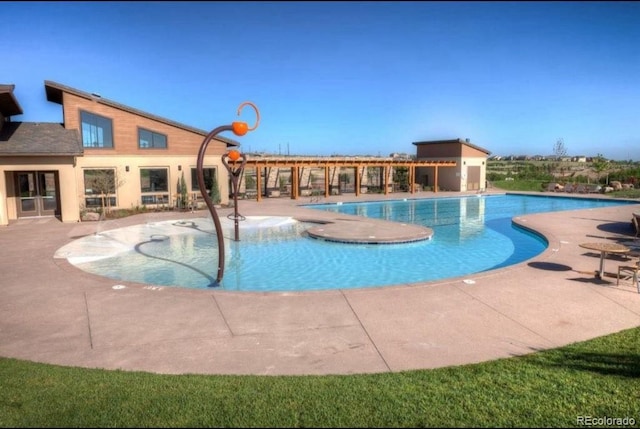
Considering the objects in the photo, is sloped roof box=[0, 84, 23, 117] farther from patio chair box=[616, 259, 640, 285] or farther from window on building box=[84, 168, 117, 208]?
patio chair box=[616, 259, 640, 285]

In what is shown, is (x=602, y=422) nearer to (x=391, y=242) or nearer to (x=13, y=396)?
(x=13, y=396)

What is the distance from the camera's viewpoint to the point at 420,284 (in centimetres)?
897

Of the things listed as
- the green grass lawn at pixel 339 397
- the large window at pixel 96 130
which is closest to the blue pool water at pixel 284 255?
the green grass lawn at pixel 339 397

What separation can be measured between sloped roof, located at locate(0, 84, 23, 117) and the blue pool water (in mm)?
6770

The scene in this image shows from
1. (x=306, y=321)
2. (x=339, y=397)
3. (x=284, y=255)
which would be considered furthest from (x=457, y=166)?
(x=339, y=397)

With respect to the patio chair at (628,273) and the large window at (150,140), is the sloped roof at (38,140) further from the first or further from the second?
the patio chair at (628,273)

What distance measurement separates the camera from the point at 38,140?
19281 millimetres

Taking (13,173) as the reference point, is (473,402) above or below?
below

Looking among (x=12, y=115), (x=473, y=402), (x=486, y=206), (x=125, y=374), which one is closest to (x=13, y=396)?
(x=125, y=374)

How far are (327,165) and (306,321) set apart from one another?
80.9ft

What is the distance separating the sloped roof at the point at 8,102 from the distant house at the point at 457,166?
2787 cm

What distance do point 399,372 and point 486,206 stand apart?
82.8 ft

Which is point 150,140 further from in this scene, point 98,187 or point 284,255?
point 284,255

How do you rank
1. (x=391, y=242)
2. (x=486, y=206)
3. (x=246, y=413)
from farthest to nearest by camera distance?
(x=486, y=206) → (x=391, y=242) → (x=246, y=413)
